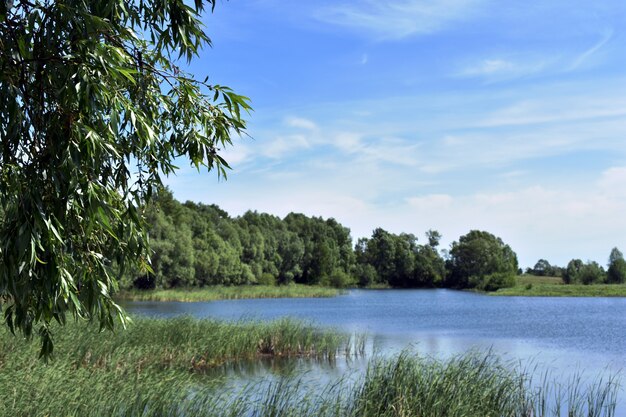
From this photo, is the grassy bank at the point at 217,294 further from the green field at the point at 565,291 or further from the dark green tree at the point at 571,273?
the dark green tree at the point at 571,273

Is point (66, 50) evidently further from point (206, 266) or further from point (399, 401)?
point (206, 266)

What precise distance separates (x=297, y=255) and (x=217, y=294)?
104 ft

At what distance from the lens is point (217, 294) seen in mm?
52656

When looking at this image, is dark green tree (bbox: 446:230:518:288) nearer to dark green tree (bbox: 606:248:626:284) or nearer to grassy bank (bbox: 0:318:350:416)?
dark green tree (bbox: 606:248:626:284)

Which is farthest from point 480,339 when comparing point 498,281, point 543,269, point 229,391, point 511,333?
point 543,269

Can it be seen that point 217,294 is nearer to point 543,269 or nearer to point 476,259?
point 476,259

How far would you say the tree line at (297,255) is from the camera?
55.0 m

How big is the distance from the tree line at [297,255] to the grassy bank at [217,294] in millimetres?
1573

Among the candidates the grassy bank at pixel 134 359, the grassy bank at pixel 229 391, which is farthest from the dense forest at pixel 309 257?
the grassy bank at pixel 229 391

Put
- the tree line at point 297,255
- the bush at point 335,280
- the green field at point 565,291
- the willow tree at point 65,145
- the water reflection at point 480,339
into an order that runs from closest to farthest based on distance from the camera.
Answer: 1. the willow tree at point 65,145
2. the water reflection at point 480,339
3. the tree line at point 297,255
4. the green field at point 565,291
5. the bush at point 335,280

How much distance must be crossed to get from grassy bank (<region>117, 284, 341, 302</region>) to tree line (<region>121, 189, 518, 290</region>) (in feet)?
5.16

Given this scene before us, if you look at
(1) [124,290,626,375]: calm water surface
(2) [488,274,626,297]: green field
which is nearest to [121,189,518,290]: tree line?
(2) [488,274,626,297]: green field

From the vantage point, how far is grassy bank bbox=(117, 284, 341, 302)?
162ft

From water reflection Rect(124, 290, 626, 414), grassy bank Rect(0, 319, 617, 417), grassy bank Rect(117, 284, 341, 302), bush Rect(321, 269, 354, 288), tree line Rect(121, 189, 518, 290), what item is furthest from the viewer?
bush Rect(321, 269, 354, 288)
